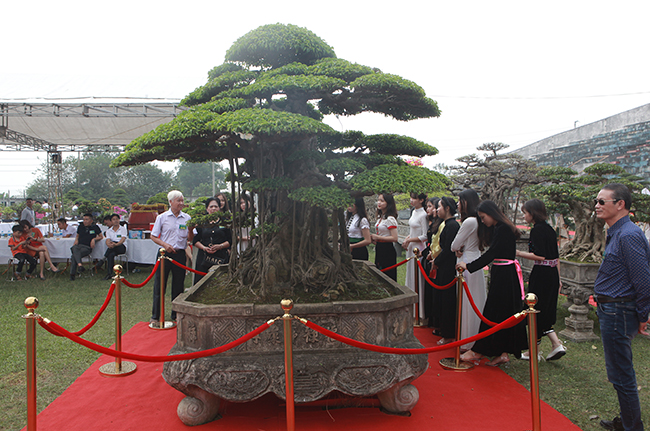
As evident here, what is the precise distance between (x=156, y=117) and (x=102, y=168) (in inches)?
1511

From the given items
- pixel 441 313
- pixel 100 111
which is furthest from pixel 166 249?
pixel 100 111

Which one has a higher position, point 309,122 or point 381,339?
point 309,122

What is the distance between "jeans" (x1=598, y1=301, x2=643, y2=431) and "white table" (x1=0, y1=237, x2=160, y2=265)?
7980 millimetres

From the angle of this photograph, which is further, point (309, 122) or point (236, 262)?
point (236, 262)

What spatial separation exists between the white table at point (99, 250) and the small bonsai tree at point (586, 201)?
289 inches

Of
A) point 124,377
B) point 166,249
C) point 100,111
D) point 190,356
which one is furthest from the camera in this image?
point 100,111

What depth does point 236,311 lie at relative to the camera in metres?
2.89

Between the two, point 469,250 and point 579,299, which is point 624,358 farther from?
point 579,299

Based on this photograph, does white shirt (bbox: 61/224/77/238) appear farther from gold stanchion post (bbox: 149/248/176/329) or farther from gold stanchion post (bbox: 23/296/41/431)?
gold stanchion post (bbox: 23/296/41/431)

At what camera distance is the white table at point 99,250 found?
27.7ft

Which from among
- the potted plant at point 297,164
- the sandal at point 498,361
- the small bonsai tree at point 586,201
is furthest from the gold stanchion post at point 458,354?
the small bonsai tree at point 586,201

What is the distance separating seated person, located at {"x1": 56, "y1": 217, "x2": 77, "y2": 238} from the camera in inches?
383

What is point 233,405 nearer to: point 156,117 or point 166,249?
point 166,249

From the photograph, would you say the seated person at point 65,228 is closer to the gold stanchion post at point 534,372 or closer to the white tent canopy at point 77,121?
the white tent canopy at point 77,121
